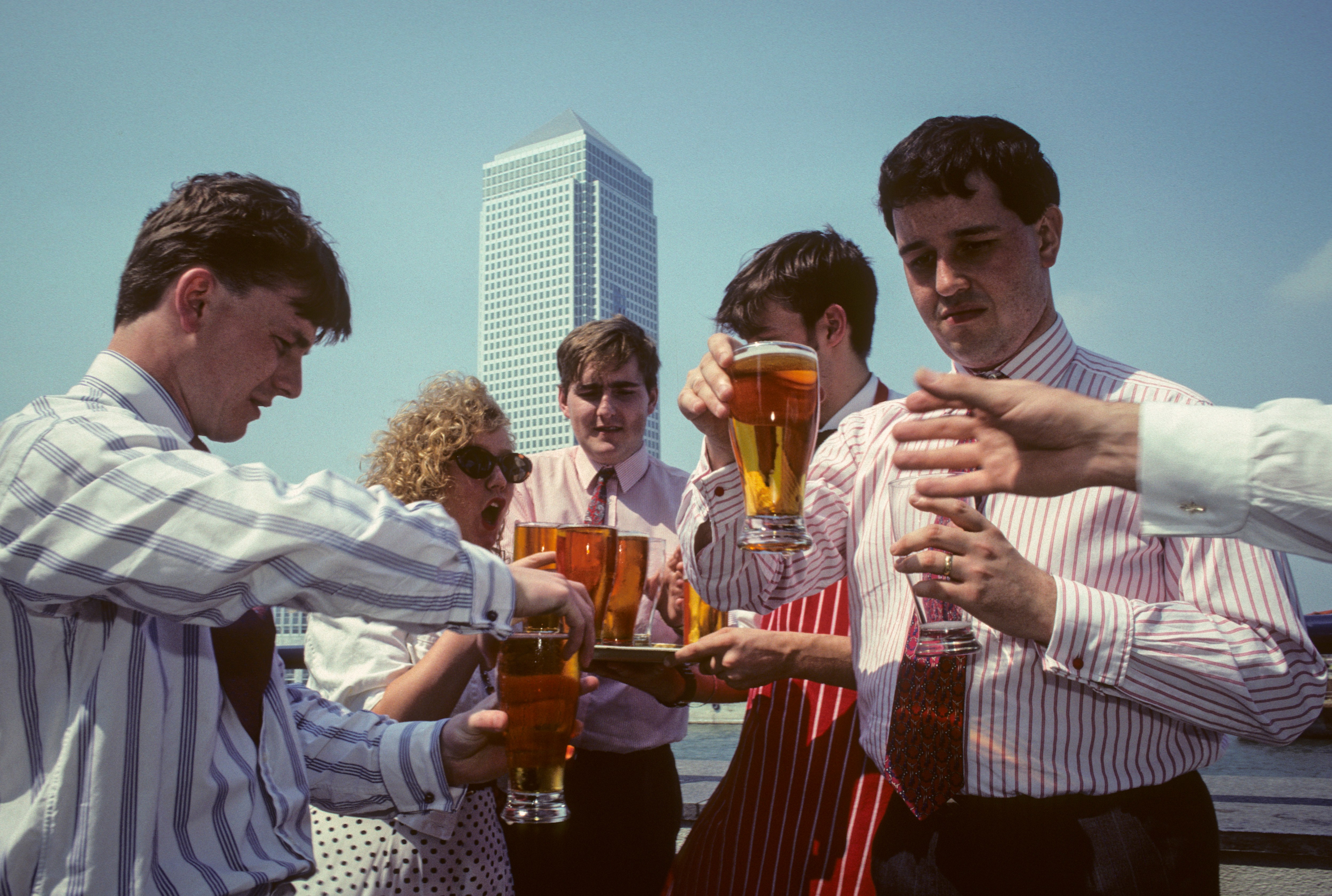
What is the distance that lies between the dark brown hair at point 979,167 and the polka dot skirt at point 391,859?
5.86ft

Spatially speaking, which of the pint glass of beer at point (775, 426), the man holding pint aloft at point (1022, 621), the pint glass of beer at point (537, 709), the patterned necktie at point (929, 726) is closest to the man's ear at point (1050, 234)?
the man holding pint aloft at point (1022, 621)

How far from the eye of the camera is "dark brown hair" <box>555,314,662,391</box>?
379 centimetres

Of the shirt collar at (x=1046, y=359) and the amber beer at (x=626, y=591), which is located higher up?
the shirt collar at (x=1046, y=359)

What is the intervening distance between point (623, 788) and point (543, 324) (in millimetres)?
114220

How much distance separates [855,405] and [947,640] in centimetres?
147

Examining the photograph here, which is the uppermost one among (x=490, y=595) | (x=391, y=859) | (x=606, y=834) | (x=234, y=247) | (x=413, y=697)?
(x=234, y=247)

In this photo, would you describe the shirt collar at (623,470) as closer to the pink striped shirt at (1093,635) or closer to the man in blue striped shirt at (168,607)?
the pink striped shirt at (1093,635)

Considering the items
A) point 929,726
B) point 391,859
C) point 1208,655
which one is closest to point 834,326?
point 929,726

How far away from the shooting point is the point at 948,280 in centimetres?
174

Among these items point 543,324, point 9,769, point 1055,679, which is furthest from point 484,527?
point 543,324

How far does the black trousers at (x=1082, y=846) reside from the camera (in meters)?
1.30

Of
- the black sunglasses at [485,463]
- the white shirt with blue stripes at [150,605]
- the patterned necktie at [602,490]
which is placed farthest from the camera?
the patterned necktie at [602,490]

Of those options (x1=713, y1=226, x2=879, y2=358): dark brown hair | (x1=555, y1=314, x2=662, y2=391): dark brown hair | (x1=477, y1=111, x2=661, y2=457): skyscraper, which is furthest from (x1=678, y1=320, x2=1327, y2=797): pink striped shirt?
(x1=477, y1=111, x2=661, y2=457): skyscraper

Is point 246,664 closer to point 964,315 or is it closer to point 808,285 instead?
point 964,315
